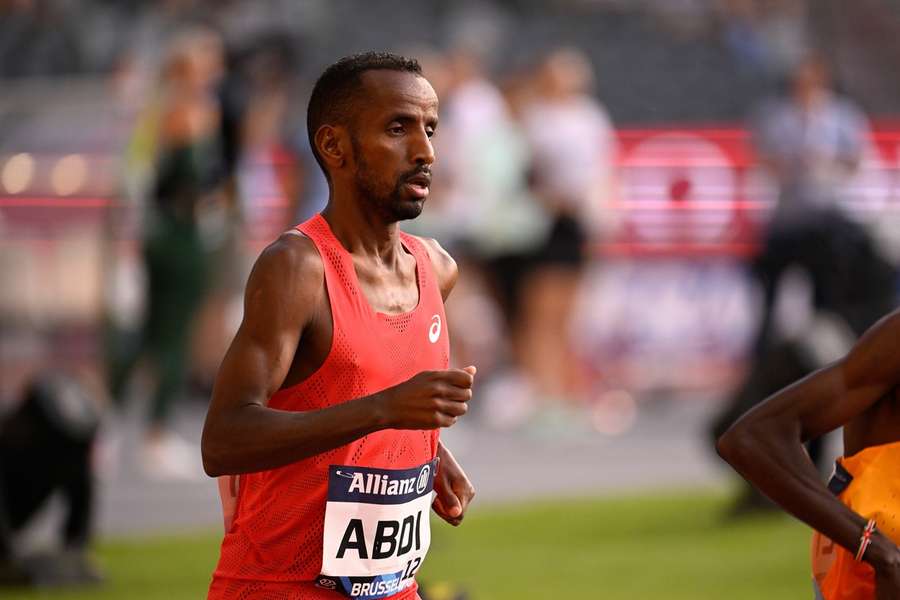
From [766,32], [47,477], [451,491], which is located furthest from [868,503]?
[766,32]

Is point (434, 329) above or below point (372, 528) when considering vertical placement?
above

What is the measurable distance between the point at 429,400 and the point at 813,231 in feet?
25.1

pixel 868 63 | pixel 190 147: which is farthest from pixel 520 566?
pixel 868 63

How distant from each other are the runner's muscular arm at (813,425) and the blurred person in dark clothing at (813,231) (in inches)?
192

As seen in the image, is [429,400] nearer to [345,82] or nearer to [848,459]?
[345,82]

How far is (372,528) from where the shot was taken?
3664mm

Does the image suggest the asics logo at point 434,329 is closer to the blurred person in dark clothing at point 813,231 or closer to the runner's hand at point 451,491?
the runner's hand at point 451,491

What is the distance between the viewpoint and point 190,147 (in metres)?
9.95

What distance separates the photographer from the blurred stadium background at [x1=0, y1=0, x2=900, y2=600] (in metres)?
8.53

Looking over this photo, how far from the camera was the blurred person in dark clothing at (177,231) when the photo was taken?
9992mm

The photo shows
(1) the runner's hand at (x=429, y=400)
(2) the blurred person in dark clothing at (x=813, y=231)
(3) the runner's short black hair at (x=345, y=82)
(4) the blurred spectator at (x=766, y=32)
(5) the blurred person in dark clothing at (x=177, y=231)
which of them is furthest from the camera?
(4) the blurred spectator at (x=766, y=32)

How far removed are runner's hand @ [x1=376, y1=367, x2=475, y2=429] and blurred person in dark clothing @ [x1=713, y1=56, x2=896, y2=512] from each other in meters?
5.58

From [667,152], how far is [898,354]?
33.1 feet

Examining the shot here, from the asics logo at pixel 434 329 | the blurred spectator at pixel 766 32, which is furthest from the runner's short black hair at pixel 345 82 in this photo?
the blurred spectator at pixel 766 32
